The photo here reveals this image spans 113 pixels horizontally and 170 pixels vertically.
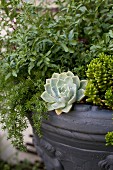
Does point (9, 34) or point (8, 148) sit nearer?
point (9, 34)

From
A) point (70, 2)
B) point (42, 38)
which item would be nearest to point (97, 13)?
point (70, 2)

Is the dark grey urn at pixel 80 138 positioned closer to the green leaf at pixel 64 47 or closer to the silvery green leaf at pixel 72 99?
the silvery green leaf at pixel 72 99

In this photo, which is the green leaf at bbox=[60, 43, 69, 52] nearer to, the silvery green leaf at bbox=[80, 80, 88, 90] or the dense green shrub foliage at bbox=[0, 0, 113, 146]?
the dense green shrub foliage at bbox=[0, 0, 113, 146]

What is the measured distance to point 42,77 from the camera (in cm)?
121

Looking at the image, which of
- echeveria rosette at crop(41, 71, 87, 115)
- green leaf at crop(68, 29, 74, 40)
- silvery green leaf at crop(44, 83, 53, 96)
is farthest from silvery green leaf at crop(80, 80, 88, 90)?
green leaf at crop(68, 29, 74, 40)

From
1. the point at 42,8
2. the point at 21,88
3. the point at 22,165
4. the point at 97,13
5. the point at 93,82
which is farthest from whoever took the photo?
the point at 22,165

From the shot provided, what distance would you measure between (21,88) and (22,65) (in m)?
0.08

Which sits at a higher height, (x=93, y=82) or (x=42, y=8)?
(x=42, y=8)

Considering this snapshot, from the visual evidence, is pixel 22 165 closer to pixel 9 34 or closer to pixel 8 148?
pixel 8 148

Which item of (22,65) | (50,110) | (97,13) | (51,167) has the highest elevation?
(97,13)

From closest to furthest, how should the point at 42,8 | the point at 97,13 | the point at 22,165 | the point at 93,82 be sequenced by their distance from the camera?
the point at 93,82
the point at 97,13
the point at 42,8
the point at 22,165

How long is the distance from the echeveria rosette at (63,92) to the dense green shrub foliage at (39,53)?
0.12 feet

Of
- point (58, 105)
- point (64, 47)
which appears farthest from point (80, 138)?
point (64, 47)

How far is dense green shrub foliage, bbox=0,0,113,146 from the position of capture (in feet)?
3.80
